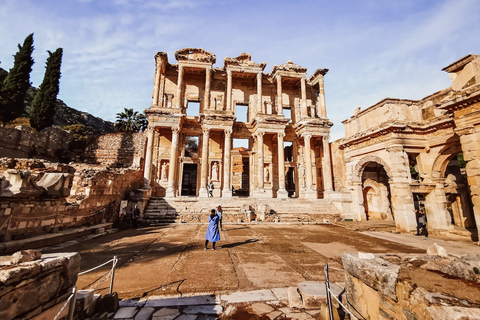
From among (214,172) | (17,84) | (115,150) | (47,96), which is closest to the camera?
(214,172)

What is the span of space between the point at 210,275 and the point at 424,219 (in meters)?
11.4

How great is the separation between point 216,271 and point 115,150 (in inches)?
1003

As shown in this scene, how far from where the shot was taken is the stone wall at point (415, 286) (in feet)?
5.98

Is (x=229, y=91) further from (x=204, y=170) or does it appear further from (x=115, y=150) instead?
(x=115, y=150)

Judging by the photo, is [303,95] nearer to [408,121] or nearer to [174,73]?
[408,121]

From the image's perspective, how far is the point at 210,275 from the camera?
14.9 feet

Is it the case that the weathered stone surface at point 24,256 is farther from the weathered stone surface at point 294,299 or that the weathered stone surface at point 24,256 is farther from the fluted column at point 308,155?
the fluted column at point 308,155

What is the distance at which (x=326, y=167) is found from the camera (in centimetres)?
2020

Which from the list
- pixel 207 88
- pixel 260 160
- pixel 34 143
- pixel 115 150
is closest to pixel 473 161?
pixel 260 160

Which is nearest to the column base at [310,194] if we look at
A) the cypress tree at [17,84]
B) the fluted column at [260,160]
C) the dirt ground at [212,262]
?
the fluted column at [260,160]

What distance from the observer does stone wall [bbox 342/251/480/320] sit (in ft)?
5.98

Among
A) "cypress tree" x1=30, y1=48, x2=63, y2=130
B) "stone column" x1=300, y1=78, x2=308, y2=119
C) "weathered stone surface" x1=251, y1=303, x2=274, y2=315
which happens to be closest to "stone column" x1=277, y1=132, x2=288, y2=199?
"stone column" x1=300, y1=78, x2=308, y2=119

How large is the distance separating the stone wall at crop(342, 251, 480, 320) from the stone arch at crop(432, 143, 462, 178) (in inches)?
417

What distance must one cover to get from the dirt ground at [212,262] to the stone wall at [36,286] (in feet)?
4.95
